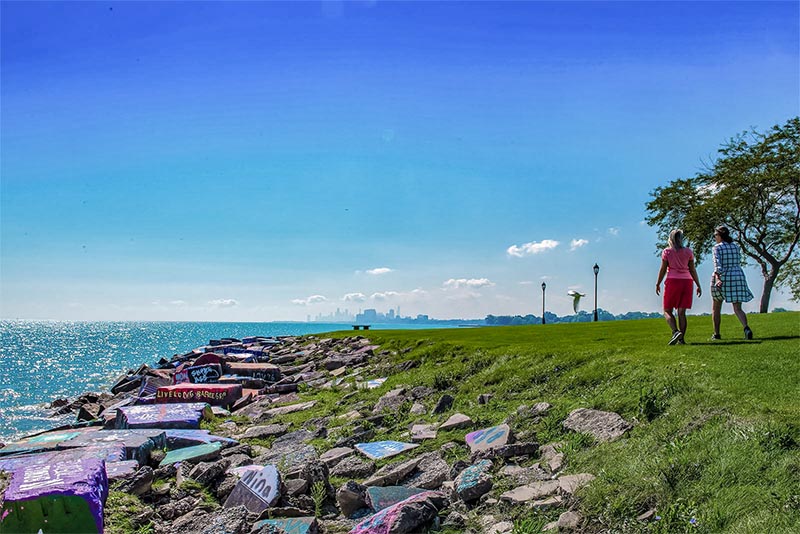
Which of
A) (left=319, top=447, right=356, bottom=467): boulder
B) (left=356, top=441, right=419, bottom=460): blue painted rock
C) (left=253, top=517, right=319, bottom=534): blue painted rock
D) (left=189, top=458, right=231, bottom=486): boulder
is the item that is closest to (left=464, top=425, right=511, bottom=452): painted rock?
(left=356, top=441, right=419, bottom=460): blue painted rock

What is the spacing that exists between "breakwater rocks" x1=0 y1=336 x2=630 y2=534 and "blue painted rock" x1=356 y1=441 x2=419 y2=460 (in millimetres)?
30

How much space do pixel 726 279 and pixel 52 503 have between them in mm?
11065

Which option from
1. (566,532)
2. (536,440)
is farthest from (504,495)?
(536,440)

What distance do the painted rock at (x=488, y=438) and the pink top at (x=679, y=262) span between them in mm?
5274

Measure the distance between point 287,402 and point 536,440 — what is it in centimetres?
908

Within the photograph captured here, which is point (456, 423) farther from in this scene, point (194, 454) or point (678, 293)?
point (678, 293)

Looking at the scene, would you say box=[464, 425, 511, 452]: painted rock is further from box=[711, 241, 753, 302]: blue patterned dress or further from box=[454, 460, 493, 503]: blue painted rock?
box=[711, 241, 753, 302]: blue patterned dress

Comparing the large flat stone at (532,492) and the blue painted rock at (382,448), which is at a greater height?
the large flat stone at (532,492)

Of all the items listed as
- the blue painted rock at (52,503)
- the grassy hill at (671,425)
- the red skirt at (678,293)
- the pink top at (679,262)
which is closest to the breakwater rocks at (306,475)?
the blue painted rock at (52,503)

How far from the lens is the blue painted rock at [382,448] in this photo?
6832 millimetres

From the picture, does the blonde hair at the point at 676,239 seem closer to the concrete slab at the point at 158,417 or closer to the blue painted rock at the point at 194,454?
the blue painted rock at the point at 194,454

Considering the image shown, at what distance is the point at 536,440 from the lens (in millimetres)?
6055

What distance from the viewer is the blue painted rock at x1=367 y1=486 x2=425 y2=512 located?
5215mm

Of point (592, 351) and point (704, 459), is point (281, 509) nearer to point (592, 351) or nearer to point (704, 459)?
point (704, 459)
